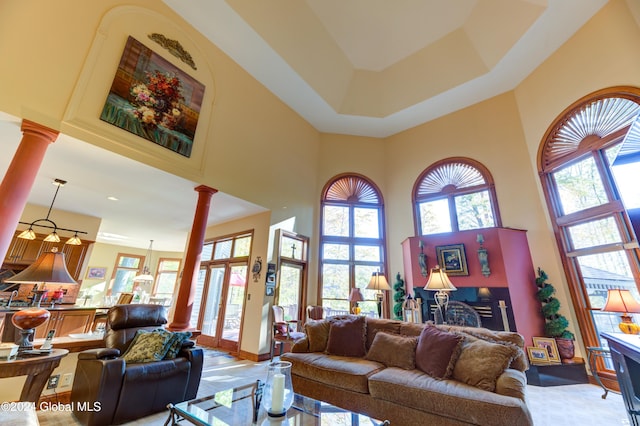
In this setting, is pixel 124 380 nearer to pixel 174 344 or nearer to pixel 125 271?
pixel 174 344

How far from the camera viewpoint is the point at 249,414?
1.94m

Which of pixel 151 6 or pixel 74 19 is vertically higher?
pixel 151 6

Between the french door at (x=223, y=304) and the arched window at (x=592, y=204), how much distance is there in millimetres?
6326

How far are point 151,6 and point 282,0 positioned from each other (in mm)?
2339

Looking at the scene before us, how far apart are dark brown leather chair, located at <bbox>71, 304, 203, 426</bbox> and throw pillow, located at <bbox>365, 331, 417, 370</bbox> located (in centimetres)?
212

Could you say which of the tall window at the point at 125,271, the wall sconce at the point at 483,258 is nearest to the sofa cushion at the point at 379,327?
the wall sconce at the point at 483,258

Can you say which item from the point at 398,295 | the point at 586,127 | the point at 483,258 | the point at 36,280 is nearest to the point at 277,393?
the point at 36,280

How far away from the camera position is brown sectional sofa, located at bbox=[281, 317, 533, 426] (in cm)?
211

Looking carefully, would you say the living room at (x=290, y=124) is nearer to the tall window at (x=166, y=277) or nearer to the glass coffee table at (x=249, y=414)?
the glass coffee table at (x=249, y=414)

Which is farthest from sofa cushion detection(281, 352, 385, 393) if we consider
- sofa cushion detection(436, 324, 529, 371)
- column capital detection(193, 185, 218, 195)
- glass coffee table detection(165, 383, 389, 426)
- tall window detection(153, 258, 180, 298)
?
tall window detection(153, 258, 180, 298)

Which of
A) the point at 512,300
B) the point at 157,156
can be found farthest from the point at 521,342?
the point at 157,156

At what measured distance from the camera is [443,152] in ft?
22.5

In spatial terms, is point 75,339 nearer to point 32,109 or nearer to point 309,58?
point 32,109

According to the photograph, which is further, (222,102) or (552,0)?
(222,102)
